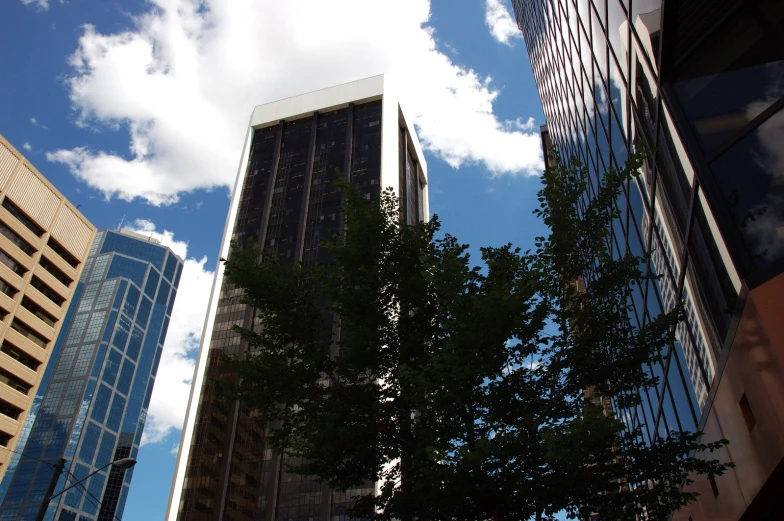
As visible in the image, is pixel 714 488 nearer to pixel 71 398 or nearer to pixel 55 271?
pixel 55 271

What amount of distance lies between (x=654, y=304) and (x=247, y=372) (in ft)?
31.6

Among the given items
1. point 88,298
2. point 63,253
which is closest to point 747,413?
point 63,253

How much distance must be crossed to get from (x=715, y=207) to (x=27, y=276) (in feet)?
186

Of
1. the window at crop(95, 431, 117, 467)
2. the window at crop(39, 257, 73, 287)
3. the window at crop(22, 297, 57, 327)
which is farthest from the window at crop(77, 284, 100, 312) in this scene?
the window at crop(22, 297, 57, 327)

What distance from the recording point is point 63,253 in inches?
2260

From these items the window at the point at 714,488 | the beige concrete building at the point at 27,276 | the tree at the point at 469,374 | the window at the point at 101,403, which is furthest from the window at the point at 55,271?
the window at the point at 101,403

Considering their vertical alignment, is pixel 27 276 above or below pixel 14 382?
above

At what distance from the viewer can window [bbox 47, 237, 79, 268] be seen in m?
55.8

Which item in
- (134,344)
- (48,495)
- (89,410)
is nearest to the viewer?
(48,495)

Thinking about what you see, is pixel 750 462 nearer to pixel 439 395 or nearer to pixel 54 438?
pixel 439 395

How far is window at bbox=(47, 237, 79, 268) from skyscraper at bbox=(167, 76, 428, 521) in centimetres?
1699

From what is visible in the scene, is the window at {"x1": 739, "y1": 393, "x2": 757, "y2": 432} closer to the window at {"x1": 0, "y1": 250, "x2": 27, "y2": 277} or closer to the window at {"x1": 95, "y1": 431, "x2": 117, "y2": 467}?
the window at {"x1": 0, "y1": 250, "x2": 27, "y2": 277}

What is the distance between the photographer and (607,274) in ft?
35.2

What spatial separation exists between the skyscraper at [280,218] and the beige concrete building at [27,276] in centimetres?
1805
